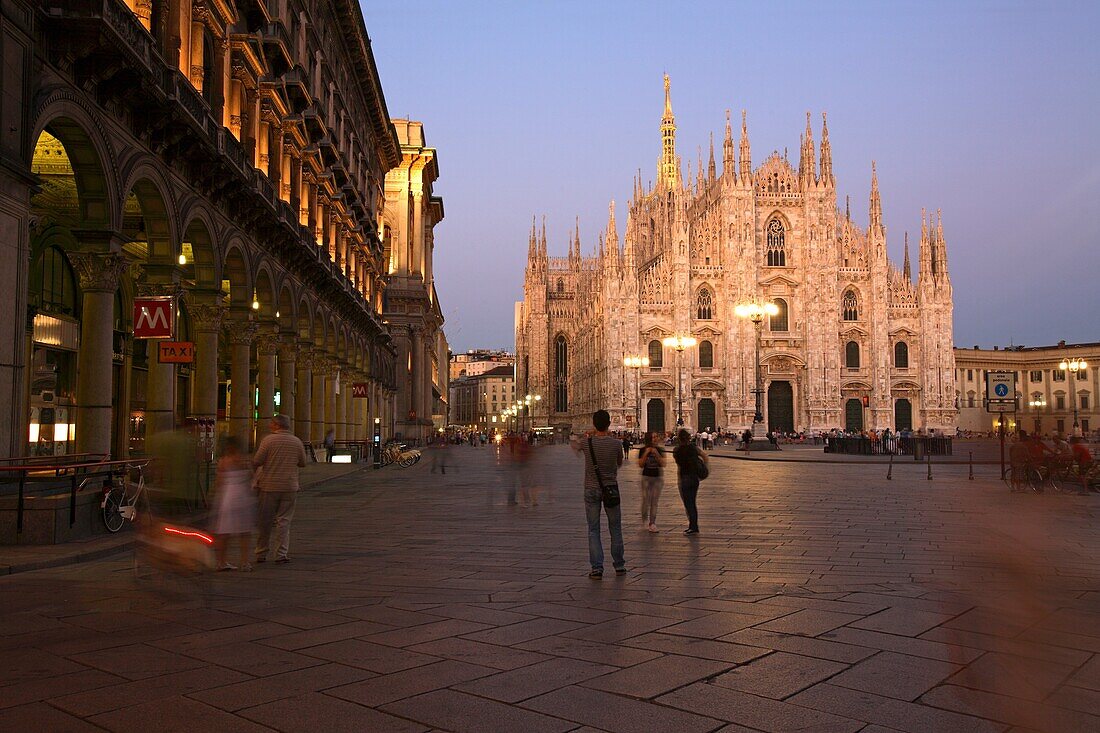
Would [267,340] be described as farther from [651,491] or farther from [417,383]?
→ [417,383]

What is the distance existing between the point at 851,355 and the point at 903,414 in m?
6.79

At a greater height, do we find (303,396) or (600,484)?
(303,396)

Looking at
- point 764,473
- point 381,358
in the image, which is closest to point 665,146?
point 381,358

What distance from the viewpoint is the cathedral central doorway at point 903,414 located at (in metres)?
82.0

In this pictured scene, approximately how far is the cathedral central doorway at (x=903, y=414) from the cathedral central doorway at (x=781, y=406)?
353 inches

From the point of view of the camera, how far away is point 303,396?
116ft

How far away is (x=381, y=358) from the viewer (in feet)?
188

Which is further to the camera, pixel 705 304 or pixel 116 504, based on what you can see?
pixel 705 304

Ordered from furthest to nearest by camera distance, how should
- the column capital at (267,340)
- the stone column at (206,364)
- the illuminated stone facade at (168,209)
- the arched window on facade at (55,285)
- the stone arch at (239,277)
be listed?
the column capital at (267,340), the stone arch at (239,277), the stone column at (206,364), the arched window on facade at (55,285), the illuminated stone facade at (168,209)

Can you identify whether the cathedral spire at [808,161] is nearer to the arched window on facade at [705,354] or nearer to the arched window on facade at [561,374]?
the arched window on facade at [705,354]

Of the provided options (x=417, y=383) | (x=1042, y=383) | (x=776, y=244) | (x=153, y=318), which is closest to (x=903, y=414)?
(x=776, y=244)

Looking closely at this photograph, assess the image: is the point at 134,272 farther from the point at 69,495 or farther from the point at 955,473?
the point at 955,473

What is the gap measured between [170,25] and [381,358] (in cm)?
3792

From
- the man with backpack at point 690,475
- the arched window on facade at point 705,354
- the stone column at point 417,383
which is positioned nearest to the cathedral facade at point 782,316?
the arched window on facade at point 705,354
